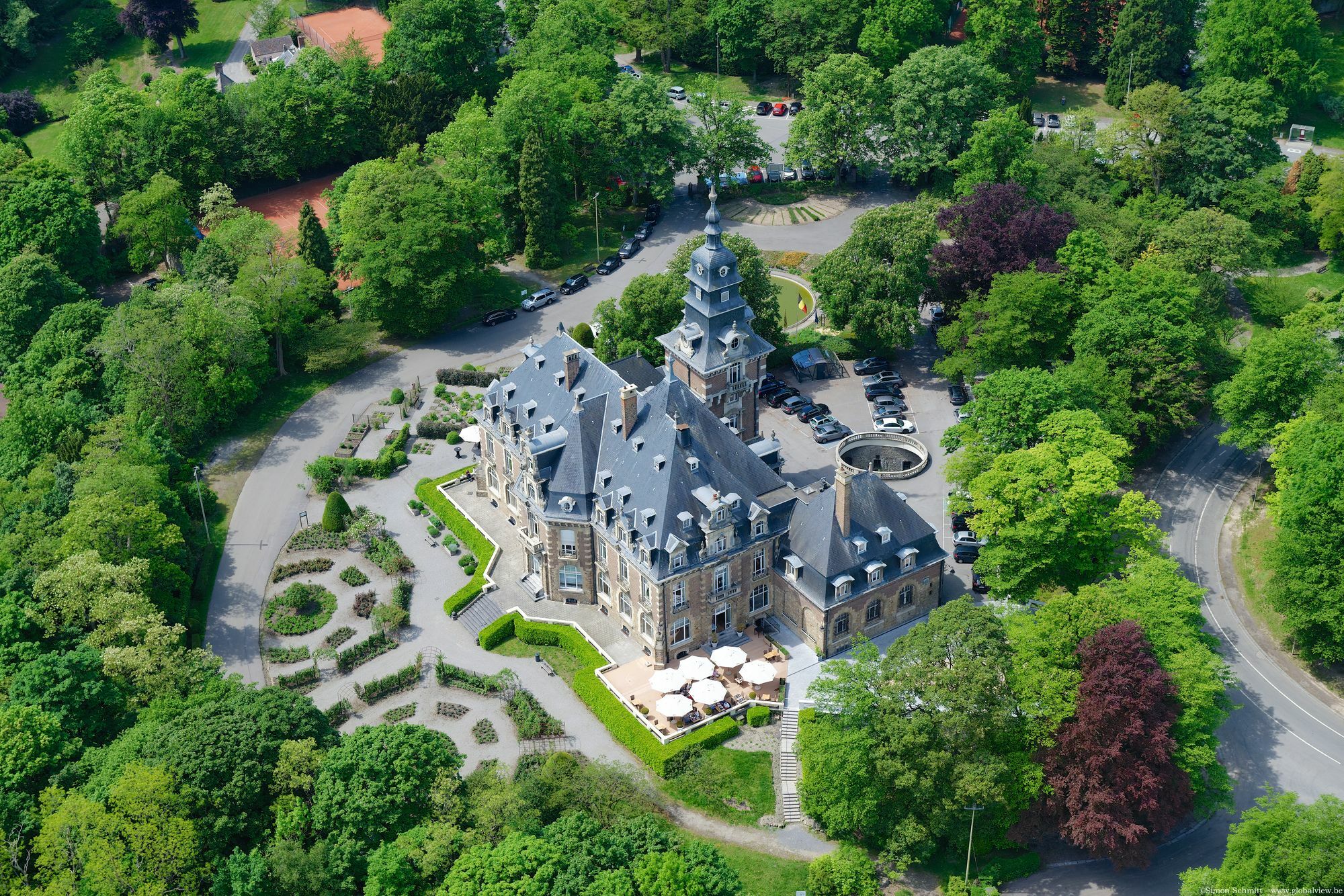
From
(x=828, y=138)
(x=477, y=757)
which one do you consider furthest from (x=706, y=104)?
(x=477, y=757)

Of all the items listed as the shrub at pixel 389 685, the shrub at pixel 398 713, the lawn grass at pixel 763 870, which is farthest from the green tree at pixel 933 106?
the lawn grass at pixel 763 870

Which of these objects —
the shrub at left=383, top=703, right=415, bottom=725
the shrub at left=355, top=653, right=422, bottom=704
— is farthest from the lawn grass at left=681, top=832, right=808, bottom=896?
the shrub at left=355, top=653, right=422, bottom=704

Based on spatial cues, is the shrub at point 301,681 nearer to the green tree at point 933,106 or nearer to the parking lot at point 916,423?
the parking lot at point 916,423

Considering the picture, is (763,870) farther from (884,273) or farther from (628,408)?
(884,273)

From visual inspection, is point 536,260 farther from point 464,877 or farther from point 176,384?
point 464,877

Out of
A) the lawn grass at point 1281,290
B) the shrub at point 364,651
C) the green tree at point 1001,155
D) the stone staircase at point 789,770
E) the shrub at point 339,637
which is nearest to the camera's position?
the stone staircase at point 789,770

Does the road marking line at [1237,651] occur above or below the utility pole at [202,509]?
below
